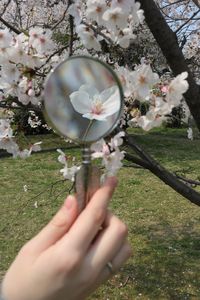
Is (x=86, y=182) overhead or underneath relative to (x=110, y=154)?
overhead

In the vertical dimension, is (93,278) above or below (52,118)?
below

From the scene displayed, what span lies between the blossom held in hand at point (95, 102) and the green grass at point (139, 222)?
7.19ft

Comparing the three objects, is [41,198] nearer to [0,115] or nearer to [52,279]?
[0,115]

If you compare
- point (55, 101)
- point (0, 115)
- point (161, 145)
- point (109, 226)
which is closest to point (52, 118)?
point (55, 101)

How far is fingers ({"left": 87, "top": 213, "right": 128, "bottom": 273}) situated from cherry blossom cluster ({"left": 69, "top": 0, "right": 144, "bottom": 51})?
98 cm

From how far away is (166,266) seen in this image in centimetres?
433

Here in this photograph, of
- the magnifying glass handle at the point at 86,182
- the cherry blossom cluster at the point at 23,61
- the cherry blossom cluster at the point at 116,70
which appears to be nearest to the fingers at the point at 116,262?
the magnifying glass handle at the point at 86,182

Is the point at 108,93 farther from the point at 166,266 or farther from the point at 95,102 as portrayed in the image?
the point at 166,266

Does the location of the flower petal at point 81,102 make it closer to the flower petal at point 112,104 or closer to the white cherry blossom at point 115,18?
the flower petal at point 112,104

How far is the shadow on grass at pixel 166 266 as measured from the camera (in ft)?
12.7

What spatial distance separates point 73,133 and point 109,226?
0.75 feet

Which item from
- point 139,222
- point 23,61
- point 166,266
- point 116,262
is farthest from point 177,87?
point 139,222

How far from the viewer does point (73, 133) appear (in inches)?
39.7

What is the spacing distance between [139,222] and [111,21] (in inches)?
165
